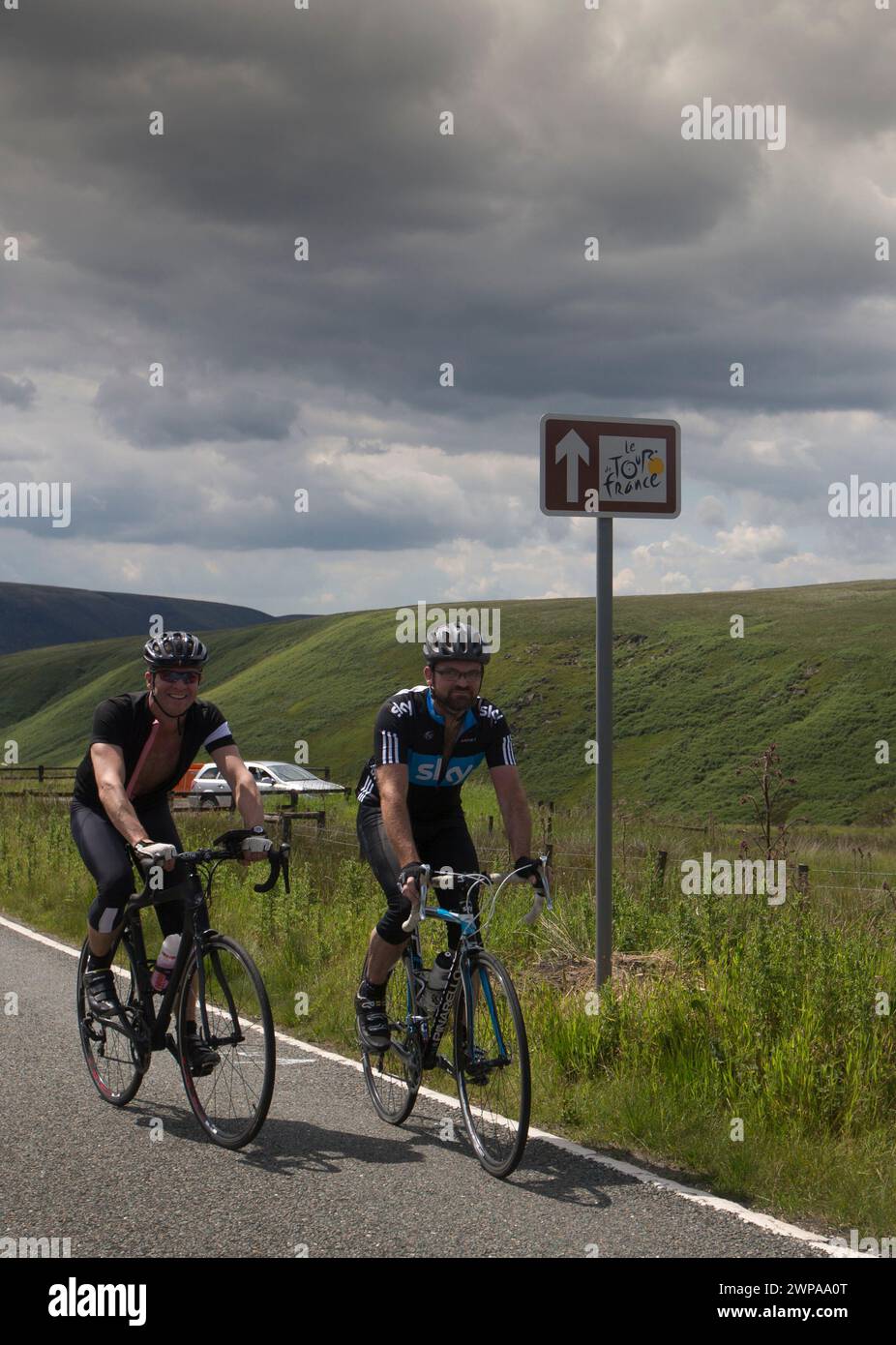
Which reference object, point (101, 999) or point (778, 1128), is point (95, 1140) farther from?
point (778, 1128)

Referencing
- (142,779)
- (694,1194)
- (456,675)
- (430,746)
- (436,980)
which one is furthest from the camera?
(142,779)

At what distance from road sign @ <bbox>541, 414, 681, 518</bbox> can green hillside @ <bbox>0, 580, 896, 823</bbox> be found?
46721mm

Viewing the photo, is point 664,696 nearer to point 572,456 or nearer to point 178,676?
point 572,456

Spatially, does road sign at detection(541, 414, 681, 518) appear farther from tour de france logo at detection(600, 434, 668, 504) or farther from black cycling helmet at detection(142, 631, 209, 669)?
black cycling helmet at detection(142, 631, 209, 669)

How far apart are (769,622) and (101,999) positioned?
99594 mm

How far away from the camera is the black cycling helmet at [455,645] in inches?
223

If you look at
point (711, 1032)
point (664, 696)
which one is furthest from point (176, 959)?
point (664, 696)

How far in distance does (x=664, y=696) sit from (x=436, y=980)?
8308 centimetres

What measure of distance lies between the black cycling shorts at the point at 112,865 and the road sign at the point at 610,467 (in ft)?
9.15

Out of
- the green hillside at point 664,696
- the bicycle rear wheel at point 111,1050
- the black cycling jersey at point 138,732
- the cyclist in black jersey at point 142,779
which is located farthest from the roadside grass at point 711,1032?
the green hillside at point 664,696

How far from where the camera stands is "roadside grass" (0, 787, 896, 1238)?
5.06m

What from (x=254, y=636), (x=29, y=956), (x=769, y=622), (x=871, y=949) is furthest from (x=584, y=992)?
(x=254, y=636)

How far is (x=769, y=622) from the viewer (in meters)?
102

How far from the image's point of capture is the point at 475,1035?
5.43 m
